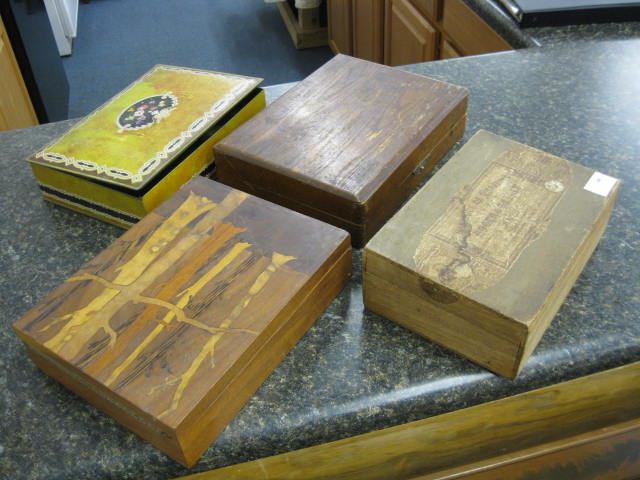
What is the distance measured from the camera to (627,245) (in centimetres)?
70

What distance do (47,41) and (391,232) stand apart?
208 centimetres

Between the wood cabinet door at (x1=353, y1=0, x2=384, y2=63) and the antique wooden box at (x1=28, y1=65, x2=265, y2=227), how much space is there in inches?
52.1

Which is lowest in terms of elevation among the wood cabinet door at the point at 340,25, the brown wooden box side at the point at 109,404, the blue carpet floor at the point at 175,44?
the blue carpet floor at the point at 175,44

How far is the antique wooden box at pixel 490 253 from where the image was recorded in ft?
1.81

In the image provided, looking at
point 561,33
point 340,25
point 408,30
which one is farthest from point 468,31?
point 340,25

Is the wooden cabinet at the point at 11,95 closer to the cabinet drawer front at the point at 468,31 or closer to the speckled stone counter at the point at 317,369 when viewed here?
the speckled stone counter at the point at 317,369

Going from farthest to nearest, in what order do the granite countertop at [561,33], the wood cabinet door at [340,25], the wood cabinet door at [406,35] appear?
the wood cabinet door at [340,25] → the wood cabinet door at [406,35] → the granite countertop at [561,33]

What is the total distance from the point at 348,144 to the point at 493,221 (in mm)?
200

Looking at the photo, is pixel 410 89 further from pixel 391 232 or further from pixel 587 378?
pixel 587 378

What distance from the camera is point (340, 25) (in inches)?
100.0

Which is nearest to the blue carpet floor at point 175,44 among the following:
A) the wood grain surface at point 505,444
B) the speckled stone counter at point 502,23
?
the speckled stone counter at point 502,23

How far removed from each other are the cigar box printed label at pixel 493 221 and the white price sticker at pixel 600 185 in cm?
2

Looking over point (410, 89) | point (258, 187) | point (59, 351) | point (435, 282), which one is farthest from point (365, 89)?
point (59, 351)

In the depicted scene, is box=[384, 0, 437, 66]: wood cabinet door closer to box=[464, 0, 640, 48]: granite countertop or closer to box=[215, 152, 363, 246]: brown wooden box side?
box=[464, 0, 640, 48]: granite countertop
